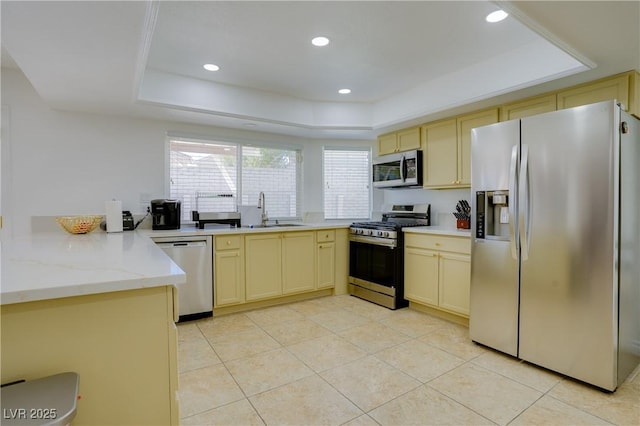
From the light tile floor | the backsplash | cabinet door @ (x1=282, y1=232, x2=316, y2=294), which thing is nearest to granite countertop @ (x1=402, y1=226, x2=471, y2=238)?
the backsplash

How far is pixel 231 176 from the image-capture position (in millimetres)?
4148

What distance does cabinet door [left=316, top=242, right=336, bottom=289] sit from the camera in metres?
4.05

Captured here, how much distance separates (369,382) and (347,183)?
10.1 ft

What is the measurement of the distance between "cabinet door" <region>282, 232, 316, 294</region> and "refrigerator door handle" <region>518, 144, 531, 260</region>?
225 centimetres

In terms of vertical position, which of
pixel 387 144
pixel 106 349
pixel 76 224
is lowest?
pixel 106 349

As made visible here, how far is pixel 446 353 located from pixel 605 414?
37.4 inches

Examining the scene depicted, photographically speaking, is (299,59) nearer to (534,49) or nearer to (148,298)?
(534,49)

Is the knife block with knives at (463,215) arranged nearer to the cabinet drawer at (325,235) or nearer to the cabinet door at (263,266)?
the cabinet drawer at (325,235)

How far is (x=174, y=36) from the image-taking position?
97.7 inches

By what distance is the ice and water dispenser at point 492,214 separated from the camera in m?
2.50

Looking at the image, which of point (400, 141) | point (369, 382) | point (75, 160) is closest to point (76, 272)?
point (369, 382)

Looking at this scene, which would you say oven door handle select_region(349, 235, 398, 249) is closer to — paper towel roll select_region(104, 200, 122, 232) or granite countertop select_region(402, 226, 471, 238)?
granite countertop select_region(402, 226, 471, 238)

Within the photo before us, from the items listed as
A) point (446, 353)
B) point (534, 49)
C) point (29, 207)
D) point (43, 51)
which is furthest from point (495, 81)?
point (29, 207)

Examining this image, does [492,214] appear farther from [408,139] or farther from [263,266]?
[263,266]
